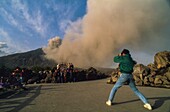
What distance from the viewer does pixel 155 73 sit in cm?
2389

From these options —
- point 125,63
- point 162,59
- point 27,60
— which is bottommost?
point 125,63

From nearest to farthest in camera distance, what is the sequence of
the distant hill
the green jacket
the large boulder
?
the green jacket → the large boulder → the distant hill

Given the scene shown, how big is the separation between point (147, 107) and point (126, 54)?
2.05 metres

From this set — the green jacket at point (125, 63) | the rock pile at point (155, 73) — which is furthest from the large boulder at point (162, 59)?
the green jacket at point (125, 63)

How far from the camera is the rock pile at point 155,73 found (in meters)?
21.5

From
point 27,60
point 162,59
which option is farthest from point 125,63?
point 27,60

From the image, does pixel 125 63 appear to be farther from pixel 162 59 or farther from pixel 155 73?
pixel 162 59

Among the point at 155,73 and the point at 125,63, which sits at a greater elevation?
the point at 155,73

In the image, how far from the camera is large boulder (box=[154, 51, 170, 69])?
25797mm

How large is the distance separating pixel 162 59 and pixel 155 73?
9.95 ft

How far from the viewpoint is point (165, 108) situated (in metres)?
9.27

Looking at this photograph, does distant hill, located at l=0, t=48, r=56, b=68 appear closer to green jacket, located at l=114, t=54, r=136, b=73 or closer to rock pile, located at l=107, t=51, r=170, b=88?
rock pile, located at l=107, t=51, r=170, b=88

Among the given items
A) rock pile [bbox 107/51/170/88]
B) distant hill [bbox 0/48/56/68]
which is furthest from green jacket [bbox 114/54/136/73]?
distant hill [bbox 0/48/56/68]

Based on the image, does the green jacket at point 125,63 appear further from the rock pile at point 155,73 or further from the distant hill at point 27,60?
the distant hill at point 27,60
